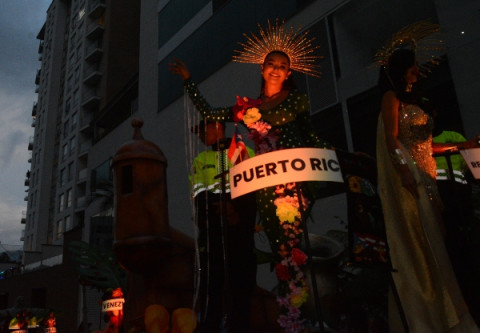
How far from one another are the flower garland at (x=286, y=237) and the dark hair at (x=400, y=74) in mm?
1050

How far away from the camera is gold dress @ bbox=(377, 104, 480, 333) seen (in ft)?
9.84

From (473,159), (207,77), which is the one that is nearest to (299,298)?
(473,159)

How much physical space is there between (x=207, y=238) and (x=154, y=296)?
1.32m

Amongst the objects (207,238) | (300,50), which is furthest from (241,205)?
(300,50)

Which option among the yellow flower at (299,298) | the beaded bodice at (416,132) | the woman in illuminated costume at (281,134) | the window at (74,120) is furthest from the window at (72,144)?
the yellow flower at (299,298)

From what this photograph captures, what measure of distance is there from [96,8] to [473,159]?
3705 centimetres

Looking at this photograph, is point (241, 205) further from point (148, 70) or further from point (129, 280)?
point (148, 70)

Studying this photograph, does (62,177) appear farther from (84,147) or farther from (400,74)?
(400,74)

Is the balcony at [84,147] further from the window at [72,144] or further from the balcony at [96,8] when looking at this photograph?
the balcony at [96,8]

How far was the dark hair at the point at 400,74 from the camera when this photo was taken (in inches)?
142

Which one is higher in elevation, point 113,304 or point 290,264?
point 290,264

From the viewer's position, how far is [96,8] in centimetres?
3572

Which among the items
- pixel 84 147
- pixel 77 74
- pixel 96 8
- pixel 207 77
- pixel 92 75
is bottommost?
pixel 207 77

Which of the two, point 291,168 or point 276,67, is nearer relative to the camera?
point 291,168
